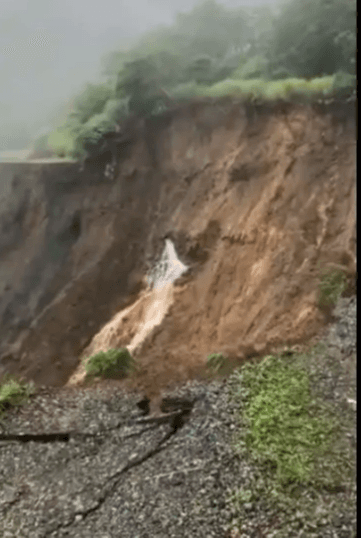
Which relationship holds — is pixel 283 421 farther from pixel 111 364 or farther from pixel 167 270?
pixel 167 270

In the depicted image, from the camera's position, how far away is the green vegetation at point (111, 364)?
26.9 feet

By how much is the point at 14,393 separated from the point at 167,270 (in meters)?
2.90

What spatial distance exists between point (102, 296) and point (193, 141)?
3127 mm

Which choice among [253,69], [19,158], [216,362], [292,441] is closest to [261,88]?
[253,69]

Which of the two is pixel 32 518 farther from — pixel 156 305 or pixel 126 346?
pixel 156 305

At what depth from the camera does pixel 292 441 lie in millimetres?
6641

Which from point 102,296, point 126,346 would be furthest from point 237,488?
point 102,296

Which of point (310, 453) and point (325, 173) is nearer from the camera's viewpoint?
point (310, 453)

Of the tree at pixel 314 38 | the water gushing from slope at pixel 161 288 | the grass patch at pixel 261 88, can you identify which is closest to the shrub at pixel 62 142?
the grass patch at pixel 261 88

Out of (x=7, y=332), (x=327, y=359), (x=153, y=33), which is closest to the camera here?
(x=327, y=359)

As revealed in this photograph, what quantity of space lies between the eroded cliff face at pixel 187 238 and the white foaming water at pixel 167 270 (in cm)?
13

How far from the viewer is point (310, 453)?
6473mm

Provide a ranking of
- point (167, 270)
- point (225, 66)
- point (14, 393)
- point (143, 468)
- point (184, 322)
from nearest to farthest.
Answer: point (143, 468) → point (14, 393) → point (184, 322) → point (167, 270) → point (225, 66)

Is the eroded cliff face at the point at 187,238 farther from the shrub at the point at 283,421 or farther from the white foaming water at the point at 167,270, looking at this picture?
the shrub at the point at 283,421
